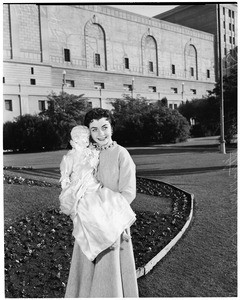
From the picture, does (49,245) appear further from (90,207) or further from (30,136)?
(30,136)

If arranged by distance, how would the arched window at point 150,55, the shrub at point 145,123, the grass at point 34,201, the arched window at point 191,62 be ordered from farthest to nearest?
the arched window at point 150,55
the arched window at point 191,62
the shrub at point 145,123
the grass at point 34,201

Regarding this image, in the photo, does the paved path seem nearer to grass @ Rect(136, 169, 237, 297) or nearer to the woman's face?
grass @ Rect(136, 169, 237, 297)

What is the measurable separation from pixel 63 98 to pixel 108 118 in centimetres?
403

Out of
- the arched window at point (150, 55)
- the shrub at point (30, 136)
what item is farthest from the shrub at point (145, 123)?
the shrub at point (30, 136)

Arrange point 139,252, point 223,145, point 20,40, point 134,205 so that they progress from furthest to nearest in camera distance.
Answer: point 20,40 < point 223,145 < point 134,205 < point 139,252

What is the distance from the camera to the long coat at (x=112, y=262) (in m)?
1.96

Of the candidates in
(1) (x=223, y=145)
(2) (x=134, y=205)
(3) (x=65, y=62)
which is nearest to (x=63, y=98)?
(3) (x=65, y=62)

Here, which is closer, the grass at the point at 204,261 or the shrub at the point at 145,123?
the grass at the point at 204,261

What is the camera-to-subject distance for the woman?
1.96m

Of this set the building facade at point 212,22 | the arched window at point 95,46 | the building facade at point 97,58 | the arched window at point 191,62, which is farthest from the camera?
the arched window at point 95,46

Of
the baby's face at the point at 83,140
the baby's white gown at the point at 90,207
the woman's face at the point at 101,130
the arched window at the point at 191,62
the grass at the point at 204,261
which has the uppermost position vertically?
the arched window at the point at 191,62

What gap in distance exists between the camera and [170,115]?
19.8 ft

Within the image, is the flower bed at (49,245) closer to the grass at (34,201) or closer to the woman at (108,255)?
the grass at (34,201)

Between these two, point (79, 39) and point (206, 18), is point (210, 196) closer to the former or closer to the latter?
point (206, 18)
